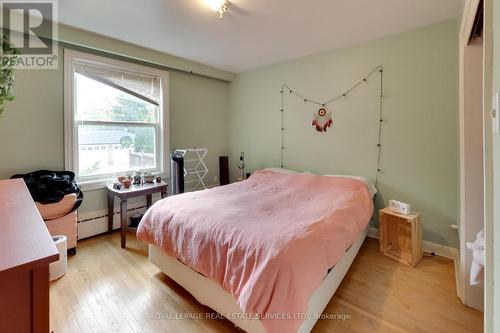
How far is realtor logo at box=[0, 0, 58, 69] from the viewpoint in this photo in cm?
217

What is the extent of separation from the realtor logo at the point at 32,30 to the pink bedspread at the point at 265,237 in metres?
2.06

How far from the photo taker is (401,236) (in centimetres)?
240

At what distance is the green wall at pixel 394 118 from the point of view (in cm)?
239

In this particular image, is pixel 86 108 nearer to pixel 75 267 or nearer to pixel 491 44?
pixel 75 267

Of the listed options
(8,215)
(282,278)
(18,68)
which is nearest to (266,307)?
(282,278)

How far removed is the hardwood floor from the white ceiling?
235 cm

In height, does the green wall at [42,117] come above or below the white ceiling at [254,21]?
below

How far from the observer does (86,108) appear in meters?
2.90

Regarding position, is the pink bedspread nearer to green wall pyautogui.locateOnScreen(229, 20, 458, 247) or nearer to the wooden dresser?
green wall pyautogui.locateOnScreen(229, 20, 458, 247)

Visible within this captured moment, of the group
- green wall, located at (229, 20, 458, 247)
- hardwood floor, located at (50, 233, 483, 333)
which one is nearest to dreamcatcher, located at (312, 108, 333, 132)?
green wall, located at (229, 20, 458, 247)

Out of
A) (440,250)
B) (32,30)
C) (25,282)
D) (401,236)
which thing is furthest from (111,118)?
(440,250)

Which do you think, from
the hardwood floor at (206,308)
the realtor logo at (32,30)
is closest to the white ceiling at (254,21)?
the realtor logo at (32,30)

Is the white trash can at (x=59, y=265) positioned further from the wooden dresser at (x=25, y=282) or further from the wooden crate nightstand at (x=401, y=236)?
the wooden crate nightstand at (x=401, y=236)

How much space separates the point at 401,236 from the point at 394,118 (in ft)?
4.16
